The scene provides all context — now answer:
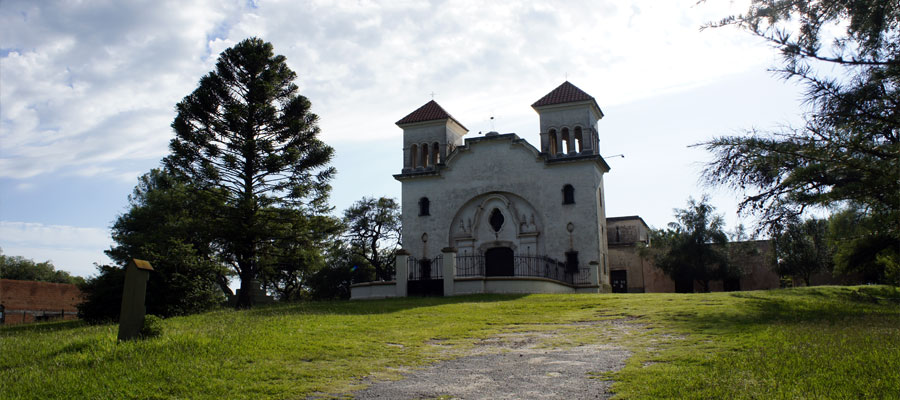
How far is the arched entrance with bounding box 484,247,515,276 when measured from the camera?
95.3ft

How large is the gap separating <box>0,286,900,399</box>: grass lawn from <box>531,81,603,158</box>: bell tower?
14896mm

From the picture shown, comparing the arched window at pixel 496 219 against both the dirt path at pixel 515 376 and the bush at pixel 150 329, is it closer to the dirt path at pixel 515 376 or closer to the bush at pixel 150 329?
the dirt path at pixel 515 376

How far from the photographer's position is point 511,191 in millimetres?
29375

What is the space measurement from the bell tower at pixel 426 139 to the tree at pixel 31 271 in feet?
141

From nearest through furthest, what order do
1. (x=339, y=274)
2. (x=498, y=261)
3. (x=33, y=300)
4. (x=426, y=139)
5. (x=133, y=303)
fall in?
(x=133, y=303), (x=498, y=261), (x=426, y=139), (x=33, y=300), (x=339, y=274)

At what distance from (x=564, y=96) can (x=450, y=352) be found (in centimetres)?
2185

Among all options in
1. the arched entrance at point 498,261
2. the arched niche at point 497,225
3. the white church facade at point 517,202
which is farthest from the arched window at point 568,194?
the arched entrance at point 498,261

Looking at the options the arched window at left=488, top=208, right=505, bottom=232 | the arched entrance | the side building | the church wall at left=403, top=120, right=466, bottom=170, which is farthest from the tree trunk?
the side building

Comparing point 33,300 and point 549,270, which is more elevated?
point 549,270

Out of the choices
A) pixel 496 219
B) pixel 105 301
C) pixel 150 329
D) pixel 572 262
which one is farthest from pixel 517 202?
pixel 150 329

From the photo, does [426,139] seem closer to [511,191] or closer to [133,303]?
[511,191]

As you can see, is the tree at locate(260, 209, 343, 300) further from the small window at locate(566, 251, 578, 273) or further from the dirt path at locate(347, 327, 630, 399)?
the dirt path at locate(347, 327, 630, 399)

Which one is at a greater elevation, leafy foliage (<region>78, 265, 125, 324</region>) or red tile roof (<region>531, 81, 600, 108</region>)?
red tile roof (<region>531, 81, 600, 108</region>)

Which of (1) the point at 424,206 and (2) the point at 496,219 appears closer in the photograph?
(2) the point at 496,219
